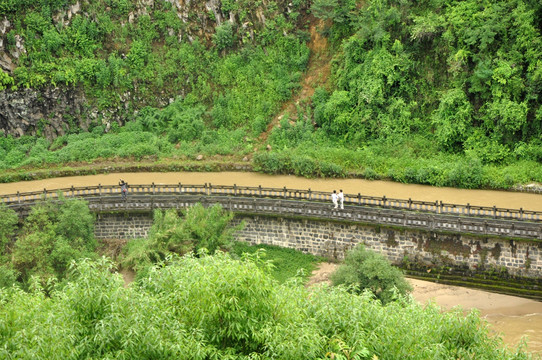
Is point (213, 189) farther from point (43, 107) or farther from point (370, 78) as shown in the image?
point (43, 107)

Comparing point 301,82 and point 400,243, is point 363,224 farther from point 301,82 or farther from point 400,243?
point 301,82

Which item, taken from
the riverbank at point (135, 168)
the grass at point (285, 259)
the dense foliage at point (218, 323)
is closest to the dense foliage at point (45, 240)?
the grass at point (285, 259)

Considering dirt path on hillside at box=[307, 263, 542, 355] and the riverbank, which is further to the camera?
the riverbank

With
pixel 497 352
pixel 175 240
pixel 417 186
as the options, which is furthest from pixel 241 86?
pixel 497 352

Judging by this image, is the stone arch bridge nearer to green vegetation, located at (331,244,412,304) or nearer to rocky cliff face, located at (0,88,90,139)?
green vegetation, located at (331,244,412,304)

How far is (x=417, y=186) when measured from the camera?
4256 centimetres

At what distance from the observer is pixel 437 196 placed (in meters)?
40.5

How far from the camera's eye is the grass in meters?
36.5

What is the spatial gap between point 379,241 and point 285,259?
208 inches

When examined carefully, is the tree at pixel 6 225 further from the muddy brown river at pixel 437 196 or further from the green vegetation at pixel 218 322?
the green vegetation at pixel 218 322

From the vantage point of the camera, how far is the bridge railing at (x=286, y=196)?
35.1m

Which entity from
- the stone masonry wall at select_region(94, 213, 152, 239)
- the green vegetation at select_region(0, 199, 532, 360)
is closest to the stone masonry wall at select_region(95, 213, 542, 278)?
the stone masonry wall at select_region(94, 213, 152, 239)

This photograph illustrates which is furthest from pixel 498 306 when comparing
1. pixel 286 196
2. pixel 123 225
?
pixel 123 225

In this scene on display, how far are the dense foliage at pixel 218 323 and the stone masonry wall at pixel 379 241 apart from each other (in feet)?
54.5
